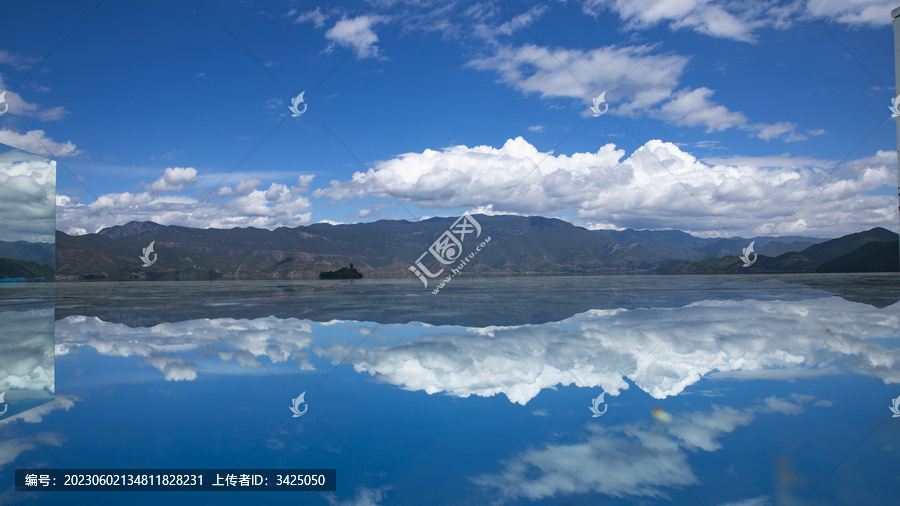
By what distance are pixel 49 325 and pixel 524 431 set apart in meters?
23.3

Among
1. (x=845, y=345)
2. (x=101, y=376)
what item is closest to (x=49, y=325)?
(x=101, y=376)

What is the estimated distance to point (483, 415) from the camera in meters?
7.86

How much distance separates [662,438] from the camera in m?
6.68

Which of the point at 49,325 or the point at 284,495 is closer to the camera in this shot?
the point at 284,495

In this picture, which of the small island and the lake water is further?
the small island

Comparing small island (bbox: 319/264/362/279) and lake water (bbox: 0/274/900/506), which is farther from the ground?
small island (bbox: 319/264/362/279)

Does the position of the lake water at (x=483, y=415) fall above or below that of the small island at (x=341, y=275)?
below

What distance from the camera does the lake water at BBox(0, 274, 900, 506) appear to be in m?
5.43

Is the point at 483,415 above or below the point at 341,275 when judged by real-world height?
below

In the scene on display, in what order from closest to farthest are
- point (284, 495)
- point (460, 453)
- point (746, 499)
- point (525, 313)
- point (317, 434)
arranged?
point (746, 499) < point (284, 495) < point (460, 453) < point (317, 434) < point (525, 313)

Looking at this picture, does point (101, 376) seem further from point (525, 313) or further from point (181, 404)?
point (525, 313)

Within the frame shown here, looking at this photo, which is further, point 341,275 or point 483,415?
point 341,275

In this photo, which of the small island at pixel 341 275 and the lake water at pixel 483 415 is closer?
the lake water at pixel 483 415

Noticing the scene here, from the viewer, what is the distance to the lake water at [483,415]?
543 centimetres
